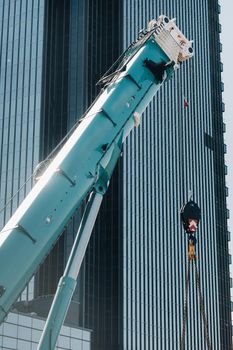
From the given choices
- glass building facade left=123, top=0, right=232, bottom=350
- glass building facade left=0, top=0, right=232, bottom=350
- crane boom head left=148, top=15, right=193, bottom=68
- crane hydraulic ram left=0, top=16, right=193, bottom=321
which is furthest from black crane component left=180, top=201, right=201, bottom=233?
glass building facade left=123, top=0, right=232, bottom=350

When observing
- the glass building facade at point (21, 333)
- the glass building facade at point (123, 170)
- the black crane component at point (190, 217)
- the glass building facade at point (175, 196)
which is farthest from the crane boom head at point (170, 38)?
the glass building facade at point (175, 196)

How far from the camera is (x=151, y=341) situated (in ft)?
474

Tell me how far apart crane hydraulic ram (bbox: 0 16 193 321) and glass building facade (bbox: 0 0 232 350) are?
10214 cm

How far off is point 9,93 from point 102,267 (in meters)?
35.8

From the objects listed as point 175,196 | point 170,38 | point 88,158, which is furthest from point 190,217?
point 175,196

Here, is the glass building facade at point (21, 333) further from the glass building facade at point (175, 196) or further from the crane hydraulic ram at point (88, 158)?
the crane hydraulic ram at point (88, 158)

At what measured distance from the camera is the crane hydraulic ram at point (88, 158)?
2600cm

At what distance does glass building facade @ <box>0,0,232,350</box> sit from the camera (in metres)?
141

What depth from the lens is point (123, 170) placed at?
14700cm

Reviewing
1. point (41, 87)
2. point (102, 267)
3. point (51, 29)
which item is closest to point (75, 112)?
point (41, 87)

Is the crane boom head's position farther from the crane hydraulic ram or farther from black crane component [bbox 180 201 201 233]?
black crane component [bbox 180 201 201 233]

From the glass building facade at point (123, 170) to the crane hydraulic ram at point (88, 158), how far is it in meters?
102

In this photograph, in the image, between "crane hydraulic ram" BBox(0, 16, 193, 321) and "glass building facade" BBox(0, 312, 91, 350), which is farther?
"glass building facade" BBox(0, 312, 91, 350)

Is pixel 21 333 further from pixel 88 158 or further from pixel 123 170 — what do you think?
pixel 123 170
